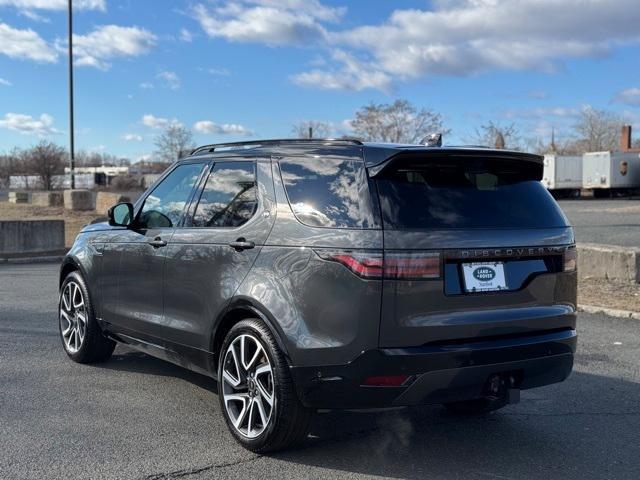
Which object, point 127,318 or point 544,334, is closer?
point 544,334

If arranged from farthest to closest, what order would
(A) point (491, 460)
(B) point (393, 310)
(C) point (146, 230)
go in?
1. (C) point (146, 230)
2. (A) point (491, 460)
3. (B) point (393, 310)

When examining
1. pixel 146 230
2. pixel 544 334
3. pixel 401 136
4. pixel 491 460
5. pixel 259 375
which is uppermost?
pixel 401 136

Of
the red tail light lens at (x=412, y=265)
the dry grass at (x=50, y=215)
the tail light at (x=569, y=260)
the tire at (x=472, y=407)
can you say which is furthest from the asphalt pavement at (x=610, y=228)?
the dry grass at (x=50, y=215)

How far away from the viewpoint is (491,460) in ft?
13.7

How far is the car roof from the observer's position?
3.88 meters

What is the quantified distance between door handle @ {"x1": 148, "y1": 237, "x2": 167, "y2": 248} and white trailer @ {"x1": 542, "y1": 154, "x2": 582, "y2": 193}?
47074 mm

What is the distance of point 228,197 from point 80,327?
8.17 ft

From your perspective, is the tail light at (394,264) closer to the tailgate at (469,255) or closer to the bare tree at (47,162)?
the tailgate at (469,255)

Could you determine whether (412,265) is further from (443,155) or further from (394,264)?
(443,155)

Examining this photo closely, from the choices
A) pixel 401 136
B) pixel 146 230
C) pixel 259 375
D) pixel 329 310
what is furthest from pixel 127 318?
pixel 401 136

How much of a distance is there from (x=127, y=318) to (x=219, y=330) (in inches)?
53.3

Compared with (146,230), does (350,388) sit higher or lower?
lower

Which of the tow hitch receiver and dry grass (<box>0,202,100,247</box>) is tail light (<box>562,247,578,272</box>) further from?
dry grass (<box>0,202,100,247</box>)

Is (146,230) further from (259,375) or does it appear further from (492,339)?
(492,339)
